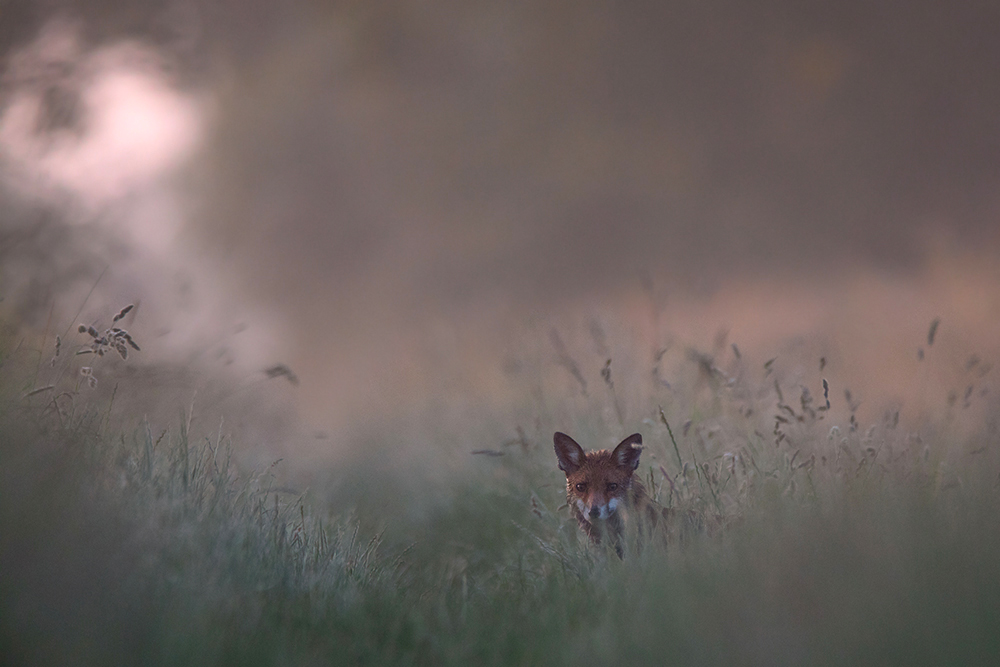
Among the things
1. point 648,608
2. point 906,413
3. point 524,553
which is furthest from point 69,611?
point 906,413

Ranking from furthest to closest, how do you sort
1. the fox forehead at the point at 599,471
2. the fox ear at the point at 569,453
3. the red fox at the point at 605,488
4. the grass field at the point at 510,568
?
1. the fox ear at the point at 569,453
2. the fox forehead at the point at 599,471
3. the red fox at the point at 605,488
4. the grass field at the point at 510,568

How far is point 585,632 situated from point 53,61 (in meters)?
5.01

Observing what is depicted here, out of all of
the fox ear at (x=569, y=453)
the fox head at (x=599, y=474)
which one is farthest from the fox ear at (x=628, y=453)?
the fox ear at (x=569, y=453)

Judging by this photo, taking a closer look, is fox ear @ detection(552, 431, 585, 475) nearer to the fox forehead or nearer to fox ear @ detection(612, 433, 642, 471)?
the fox forehead

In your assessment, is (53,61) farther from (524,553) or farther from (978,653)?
(978,653)

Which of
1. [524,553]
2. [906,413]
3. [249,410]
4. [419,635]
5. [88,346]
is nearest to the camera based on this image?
[419,635]

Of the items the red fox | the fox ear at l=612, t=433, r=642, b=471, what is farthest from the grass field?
the fox ear at l=612, t=433, r=642, b=471

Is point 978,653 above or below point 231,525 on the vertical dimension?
below

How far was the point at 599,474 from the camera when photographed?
15.3 feet

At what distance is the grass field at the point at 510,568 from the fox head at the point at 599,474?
0.96 ft

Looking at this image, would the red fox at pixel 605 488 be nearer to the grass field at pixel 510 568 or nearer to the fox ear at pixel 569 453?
the fox ear at pixel 569 453

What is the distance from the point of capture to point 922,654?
2.24 m

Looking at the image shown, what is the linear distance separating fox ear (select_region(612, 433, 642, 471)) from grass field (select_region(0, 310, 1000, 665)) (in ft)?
1.19

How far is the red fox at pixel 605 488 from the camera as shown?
4.51m
